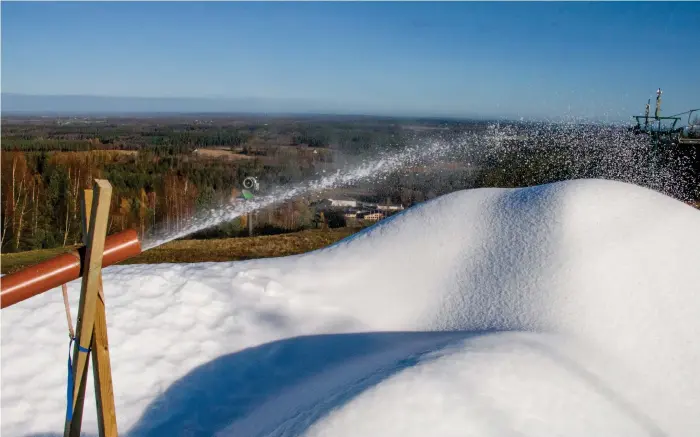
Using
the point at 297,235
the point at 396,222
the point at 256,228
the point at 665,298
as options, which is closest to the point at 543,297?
the point at 665,298

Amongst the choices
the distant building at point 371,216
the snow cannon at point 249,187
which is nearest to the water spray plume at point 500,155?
the snow cannon at point 249,187

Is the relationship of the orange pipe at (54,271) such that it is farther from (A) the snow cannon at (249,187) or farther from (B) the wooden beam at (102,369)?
(A) the snow cannon at (249,187)

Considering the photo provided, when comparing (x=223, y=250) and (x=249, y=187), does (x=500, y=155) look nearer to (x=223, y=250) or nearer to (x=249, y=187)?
(x=249, y=187)

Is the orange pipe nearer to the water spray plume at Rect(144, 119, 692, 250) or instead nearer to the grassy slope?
the grassy slope

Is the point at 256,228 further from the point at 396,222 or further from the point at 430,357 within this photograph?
the point at 430,357

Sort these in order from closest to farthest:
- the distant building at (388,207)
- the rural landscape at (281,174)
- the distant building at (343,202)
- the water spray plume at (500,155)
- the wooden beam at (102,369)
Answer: the wooden beam at (102,369), the rural landscape at (281,174), the distant building at (388,207), the water spray plume at (500,155), the distant building at (343,202)

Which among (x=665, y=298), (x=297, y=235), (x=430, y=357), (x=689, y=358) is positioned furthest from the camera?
(x=297, y=235)

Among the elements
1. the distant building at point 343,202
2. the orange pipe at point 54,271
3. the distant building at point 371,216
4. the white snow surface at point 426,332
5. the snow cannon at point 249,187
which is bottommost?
the distant building at point 371,216
